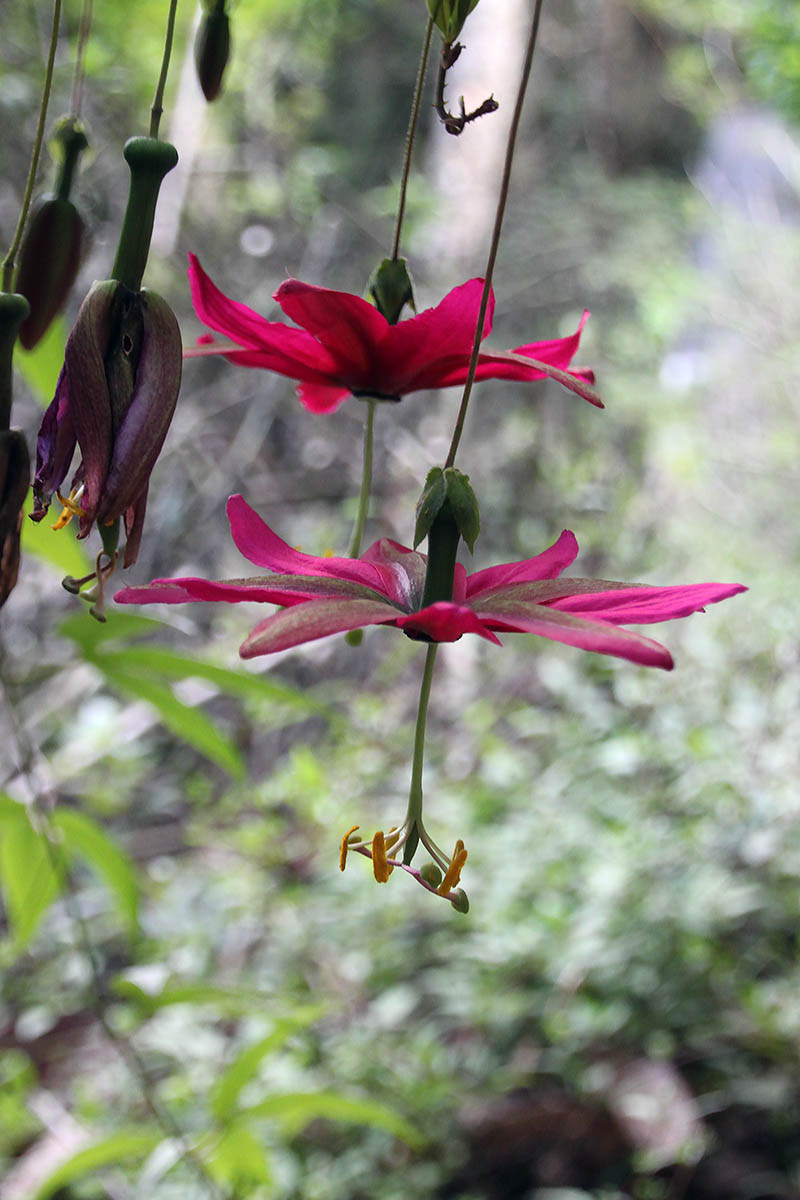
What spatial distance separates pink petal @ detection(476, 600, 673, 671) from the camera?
220 mm

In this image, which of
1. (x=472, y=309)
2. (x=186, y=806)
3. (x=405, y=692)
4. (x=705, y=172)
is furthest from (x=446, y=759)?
(x=705, y=172)

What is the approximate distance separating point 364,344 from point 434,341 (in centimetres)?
2

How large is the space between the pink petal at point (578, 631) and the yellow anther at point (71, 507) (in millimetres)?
112

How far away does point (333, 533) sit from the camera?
2578 millimetres

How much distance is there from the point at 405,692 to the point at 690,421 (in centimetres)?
97

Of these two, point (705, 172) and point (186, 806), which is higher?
point (705, 172)

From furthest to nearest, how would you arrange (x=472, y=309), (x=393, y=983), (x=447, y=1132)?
(x=393, y=983), (x=447, y=1132), (x=472, y=309)

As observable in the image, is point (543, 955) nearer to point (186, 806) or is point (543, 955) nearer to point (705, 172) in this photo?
point (186, 806)

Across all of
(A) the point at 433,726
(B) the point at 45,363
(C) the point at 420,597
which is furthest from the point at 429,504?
(A) the point at 433,726

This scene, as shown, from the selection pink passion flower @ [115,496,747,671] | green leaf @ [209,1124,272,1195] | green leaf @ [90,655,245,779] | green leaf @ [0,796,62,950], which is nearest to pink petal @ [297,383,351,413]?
pink passion flower @ [115,496,747,671]

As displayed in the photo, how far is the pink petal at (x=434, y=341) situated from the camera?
344 mm

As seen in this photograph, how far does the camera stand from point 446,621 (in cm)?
25

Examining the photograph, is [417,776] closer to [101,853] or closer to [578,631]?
[578,631]

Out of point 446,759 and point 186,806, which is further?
point 186,806
